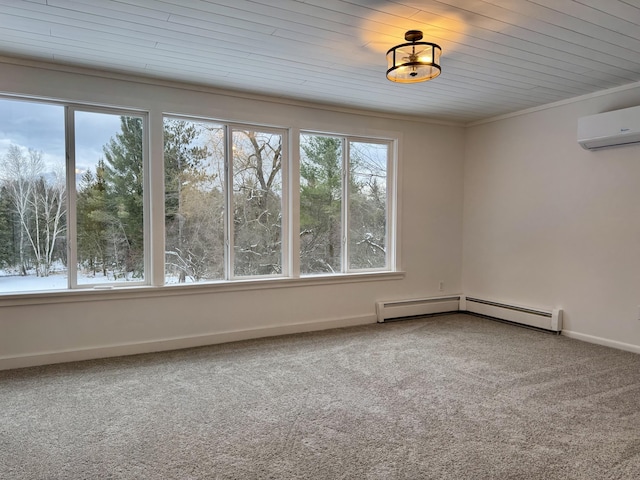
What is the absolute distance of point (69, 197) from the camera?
3.62 m

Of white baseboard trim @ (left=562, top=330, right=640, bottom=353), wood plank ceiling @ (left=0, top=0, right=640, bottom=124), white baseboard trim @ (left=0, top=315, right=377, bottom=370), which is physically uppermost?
wood plank ceiling @ (left=0, top=0, right=640, bottom=124)

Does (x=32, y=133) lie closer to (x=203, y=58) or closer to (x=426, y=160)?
(x=203, y=58)

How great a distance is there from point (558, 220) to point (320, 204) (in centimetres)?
259

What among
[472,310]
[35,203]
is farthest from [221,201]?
[472,310]

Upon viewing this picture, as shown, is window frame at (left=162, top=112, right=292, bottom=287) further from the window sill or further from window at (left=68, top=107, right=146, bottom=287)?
window at (left=68, top=107, right=146, bottom=287)

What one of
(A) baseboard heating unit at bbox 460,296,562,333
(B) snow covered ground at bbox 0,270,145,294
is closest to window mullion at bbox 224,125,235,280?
(B) snow covered ground at bbox 0,270,145,294

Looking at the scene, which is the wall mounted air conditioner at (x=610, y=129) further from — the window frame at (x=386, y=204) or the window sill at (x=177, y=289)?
the window sill at (x=177, y=289)

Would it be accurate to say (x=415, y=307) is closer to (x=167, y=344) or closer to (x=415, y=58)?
(x=167, y=344)

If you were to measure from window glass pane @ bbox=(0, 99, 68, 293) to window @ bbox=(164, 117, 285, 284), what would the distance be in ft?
2.88

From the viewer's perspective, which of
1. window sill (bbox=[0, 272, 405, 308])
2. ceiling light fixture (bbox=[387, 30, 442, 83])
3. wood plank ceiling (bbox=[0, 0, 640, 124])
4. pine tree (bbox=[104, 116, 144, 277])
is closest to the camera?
wood plank ceiling (bbox=[0, 0, 640, 124])

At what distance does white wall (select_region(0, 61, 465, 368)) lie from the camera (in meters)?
3.46

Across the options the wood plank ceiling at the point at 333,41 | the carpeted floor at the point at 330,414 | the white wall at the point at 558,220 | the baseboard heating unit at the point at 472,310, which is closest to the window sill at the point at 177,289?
the baseboard heating unit at the point at 472,310

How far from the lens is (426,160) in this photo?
210 inches

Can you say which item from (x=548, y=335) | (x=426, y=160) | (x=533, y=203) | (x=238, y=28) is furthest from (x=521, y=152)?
(x=238, y=28)
